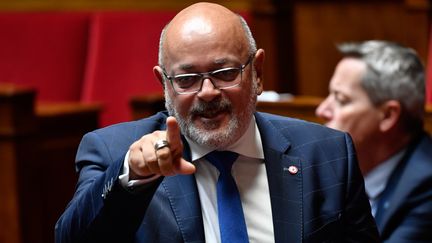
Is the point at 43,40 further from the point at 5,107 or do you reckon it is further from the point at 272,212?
the point at 272,212

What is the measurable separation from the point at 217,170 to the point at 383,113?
1.74ft

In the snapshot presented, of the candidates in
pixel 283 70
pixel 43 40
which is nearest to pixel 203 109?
pixel 43 40

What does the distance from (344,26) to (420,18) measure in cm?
18

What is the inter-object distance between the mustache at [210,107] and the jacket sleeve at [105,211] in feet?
0.29

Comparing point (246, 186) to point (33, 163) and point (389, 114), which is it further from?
point (33, 163)

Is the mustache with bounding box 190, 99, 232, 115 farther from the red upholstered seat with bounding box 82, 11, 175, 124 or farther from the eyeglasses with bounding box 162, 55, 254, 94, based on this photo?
the red upholstered seat with bounding box 82, 11, 175, 124

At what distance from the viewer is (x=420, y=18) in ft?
6.58

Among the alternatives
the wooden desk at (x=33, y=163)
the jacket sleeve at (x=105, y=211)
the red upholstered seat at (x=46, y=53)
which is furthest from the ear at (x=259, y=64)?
the red upholstered seat at (x=46, y=53)

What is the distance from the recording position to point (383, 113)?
51.4 inches

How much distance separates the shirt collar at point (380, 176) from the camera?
124cm

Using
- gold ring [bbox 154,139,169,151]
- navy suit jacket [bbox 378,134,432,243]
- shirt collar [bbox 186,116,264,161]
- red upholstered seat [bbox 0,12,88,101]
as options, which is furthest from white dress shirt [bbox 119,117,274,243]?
red upholstered seat [bbox 0,12,88,101]

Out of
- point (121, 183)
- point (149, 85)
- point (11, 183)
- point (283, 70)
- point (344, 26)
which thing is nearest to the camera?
point (121, 183)

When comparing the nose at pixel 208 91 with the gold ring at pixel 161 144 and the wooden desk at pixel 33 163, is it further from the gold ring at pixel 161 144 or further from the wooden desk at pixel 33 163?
the wooden desk at pixel 33 163

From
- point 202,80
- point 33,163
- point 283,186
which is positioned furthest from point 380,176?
point 33,163
